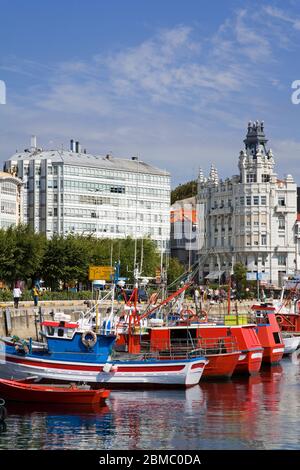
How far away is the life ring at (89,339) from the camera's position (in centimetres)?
5297

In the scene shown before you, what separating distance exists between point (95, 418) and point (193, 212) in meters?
154

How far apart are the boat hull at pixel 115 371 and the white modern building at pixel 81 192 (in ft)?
396

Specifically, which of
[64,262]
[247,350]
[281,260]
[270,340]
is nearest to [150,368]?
[247,350]

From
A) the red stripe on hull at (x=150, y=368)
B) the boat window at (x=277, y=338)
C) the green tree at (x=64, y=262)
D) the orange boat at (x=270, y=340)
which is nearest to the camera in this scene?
the red stripe on hull at (x=150, y=368)

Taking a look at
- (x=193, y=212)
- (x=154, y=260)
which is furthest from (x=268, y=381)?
(x=193, y=212)

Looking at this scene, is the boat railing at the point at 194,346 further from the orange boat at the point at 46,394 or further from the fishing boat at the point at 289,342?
the fishing boat at the point at 289,342

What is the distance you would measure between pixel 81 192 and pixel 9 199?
18348 millimetres

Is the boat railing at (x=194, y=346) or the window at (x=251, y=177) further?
the window at (x=251, y=177)

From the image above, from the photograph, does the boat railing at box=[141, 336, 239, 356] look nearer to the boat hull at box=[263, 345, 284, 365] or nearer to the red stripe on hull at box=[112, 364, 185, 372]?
the red stripe on hull at box=[112, 364, 185, 372]

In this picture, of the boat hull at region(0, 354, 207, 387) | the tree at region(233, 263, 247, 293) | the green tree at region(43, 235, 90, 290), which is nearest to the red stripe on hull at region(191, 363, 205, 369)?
the boat hull at region(0, 354, 207, 387)

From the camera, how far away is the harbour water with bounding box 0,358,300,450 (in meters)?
39.8

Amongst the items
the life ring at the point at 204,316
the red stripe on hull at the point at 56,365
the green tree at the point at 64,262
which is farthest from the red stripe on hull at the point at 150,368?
the green tree at the point at 64,262

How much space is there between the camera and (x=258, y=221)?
180 metres
